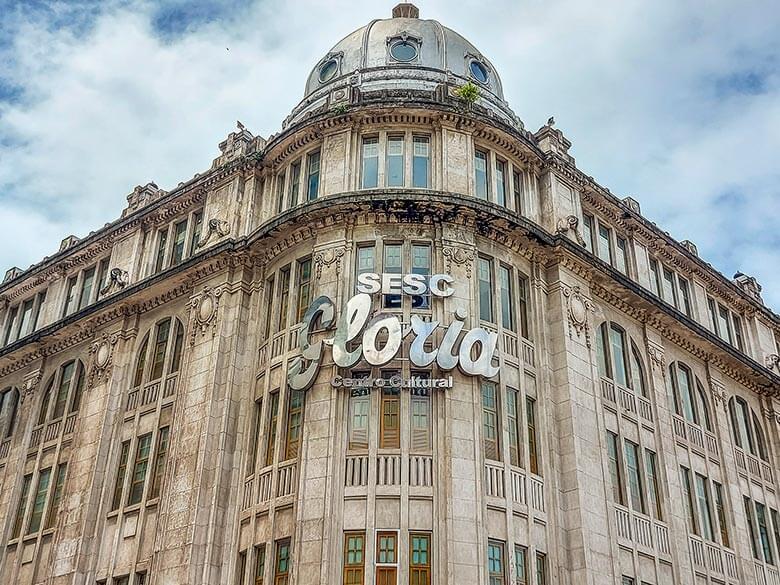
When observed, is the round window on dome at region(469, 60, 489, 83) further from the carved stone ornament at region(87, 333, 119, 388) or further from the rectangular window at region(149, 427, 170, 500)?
the rectangular window at region(149, 427, 170, 500)

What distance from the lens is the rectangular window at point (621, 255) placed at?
36781 millimetres

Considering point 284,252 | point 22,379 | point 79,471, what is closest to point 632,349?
point 284,252

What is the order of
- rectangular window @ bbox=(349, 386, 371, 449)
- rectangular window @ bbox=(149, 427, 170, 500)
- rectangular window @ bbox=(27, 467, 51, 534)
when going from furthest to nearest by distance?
rectangular window @ bbox=(27, 467, 51, 534) < rectangular window @ bbox=(149, 427, 170, 500) < rectangular window @ bbox=(349, 386, 371, 449)

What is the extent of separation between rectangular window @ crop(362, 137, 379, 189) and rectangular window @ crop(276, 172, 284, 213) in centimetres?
370

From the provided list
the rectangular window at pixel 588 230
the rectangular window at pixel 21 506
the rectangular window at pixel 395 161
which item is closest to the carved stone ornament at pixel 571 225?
the rectangular window at pixel 588 230

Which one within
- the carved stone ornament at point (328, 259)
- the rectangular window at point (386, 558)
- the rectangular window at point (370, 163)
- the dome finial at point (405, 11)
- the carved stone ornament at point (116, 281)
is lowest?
the rectangular window at point (386, 558)

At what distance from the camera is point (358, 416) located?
26.8m

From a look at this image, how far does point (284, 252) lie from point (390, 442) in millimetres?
8706

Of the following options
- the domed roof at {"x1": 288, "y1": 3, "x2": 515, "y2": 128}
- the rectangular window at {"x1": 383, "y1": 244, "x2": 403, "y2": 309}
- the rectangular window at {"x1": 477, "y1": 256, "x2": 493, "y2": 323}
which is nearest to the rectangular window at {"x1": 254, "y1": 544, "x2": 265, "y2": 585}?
the rectangular window at {"x1": 383, "y1": 244, "x2": 403, "y2": 309}

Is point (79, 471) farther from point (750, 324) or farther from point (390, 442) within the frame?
point (750, 324)

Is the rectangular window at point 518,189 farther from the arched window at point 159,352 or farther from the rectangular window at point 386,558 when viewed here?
the rectangular window at point 386,558

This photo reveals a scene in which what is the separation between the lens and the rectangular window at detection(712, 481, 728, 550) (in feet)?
110

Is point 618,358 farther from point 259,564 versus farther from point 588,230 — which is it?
point 259,564

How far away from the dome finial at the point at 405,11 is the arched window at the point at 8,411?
975 inches
